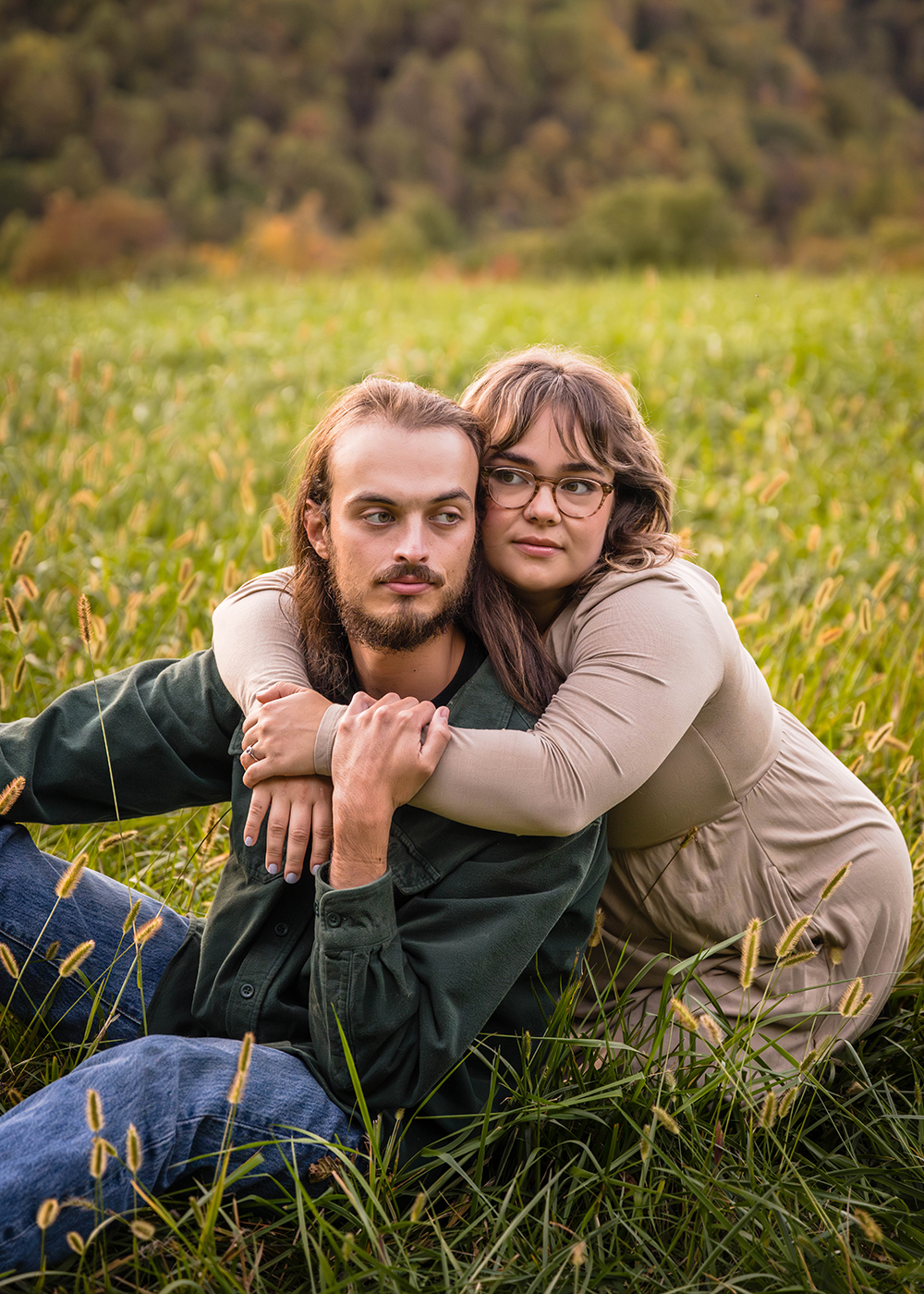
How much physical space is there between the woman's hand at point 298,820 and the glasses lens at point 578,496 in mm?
849

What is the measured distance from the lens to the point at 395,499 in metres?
2.30

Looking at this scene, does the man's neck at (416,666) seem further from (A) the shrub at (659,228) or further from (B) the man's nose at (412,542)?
(A) the shrub at (659,228)

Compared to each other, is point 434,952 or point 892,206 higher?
point 892,206

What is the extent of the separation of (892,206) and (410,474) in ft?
134

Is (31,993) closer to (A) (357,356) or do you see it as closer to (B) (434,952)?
(B) (434,952)

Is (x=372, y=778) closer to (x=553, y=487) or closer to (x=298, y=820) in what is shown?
(x=298, y=820)

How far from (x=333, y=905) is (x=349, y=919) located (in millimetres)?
42

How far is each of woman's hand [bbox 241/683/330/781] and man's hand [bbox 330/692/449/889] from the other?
0.11 metres

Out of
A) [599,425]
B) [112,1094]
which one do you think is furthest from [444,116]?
[112,1094]

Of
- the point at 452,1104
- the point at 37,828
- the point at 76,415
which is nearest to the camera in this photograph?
the point at 452,1104

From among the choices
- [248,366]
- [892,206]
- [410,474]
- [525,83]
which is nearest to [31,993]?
[410,474]

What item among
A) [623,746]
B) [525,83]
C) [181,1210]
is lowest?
[181,1210]

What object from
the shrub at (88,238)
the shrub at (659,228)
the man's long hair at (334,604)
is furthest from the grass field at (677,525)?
the shrub at (88,238)

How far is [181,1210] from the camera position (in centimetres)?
213
